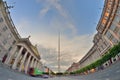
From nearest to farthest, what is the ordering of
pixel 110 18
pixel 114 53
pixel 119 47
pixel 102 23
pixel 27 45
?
pixel 119 47 → pixel 114 53 → pixel 110 18 → pixel 27 45 → pixel 102 23

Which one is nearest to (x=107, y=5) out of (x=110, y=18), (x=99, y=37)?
(x=110, y=18)

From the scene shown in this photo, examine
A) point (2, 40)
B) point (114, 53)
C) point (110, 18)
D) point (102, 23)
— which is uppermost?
point (102, 23)

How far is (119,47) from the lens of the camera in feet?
168

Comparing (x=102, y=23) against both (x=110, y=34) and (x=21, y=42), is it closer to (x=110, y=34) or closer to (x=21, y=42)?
(x=110, y=34)

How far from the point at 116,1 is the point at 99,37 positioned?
31.7m

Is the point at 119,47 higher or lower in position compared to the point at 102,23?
lower

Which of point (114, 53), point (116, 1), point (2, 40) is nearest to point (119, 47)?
point (114, 53)

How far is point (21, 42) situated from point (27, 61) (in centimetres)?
1970

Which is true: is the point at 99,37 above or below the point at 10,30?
above

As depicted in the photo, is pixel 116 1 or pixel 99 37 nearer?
pixel 116 1

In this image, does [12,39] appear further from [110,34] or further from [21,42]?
[110,34]

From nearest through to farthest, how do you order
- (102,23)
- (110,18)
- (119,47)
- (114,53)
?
(119,47) < (114,53) < (110,18) < (102,23)

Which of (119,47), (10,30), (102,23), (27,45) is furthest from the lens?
(102,23)

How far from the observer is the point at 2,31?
194ft
